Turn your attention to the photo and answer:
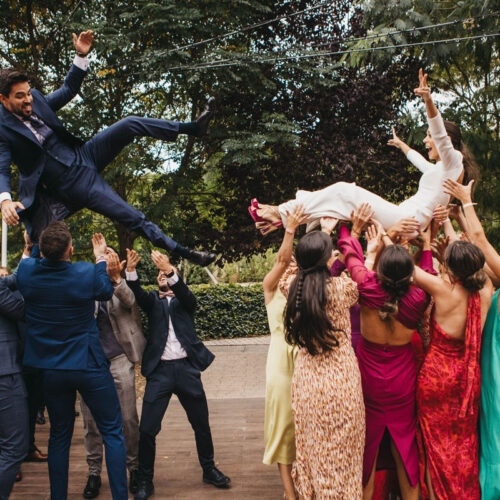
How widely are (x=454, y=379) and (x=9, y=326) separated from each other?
3222 millimetres

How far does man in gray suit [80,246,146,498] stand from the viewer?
4.14 meters

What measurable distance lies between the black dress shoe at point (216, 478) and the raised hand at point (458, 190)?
2.96 meters

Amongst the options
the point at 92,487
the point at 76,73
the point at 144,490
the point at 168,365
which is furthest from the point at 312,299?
the point at 92,487

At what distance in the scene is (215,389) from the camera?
747 cm

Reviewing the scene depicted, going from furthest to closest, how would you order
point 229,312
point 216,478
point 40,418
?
point 229,312 → point 40,418 → point 216,478

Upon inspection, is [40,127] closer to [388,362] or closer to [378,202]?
[378,202]

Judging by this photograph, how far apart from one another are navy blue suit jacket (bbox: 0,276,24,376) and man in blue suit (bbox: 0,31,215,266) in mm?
479

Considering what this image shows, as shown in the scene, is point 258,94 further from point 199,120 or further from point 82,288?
point 82,288

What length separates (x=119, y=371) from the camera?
4.16 m

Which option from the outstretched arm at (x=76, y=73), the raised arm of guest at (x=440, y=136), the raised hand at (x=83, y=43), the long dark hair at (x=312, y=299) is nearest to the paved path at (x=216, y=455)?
the long dark hair at (x=312, y=299)

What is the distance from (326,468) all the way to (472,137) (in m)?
5.41

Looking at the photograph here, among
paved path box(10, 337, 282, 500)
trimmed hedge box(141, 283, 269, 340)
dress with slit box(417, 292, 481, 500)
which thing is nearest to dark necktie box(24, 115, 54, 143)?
dress with slit box(417, 292, 481, 500)

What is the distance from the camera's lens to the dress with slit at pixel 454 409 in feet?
9.73

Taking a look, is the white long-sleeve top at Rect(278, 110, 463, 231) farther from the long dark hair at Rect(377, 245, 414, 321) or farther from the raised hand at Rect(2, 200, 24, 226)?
the raised hand at Rect(2, 200, 24, 226)
